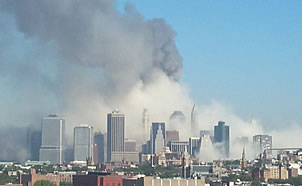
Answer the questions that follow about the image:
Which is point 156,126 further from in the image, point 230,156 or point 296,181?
point 296,181

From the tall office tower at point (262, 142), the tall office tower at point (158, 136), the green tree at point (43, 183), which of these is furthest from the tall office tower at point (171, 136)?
the green tree at point (43, 183)

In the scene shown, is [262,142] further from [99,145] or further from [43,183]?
[43,183]

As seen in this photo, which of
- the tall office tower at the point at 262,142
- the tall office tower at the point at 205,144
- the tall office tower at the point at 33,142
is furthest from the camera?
the tall office tower at the point at 33,142

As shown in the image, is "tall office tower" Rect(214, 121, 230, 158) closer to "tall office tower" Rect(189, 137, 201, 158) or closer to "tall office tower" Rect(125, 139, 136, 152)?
"tall office tower" Rect(189, 137, 201, 158)

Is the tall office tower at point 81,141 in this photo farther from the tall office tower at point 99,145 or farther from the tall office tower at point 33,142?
the tall office tower at point 33,142

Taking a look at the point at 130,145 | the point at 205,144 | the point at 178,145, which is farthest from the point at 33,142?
the point at 205,144
